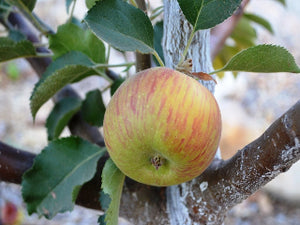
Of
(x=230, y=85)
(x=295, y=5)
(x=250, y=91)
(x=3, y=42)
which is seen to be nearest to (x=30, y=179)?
(x=3, y=42)

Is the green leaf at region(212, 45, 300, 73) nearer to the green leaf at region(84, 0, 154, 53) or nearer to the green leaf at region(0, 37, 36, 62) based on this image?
the green leaf at region(84, 0, 154, 53)

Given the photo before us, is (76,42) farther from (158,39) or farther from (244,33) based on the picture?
(244,33)

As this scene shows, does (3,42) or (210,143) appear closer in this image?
(210,143)

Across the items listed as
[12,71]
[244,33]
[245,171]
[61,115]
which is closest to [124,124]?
[245,171]

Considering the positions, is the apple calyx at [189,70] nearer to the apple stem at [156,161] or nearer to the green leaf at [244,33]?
the apple stem at [156,161]

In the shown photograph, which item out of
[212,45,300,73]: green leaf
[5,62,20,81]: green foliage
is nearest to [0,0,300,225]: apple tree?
[212,45,300,73]: green leaf

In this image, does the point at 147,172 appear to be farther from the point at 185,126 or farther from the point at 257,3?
the point at 257,3

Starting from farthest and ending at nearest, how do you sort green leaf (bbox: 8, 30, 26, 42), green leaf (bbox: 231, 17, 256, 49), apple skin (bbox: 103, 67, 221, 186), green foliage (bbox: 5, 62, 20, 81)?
green foliage (bbox: 5, 62, 20, 81) < green leaf (bbox: 231, 17, 256, 49) < green leaf (bbox: 8, 30, 26, 42) < apple skin (bbox: 103, 67, 221, 186)
